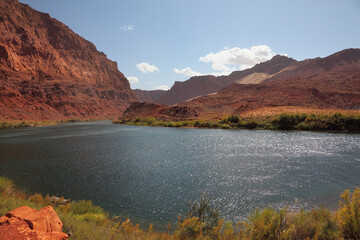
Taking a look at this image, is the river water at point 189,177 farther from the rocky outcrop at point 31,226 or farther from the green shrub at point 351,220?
the rocky outcrop at point 31,226

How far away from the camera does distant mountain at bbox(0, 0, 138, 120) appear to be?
90312mm

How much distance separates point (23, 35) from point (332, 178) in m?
145

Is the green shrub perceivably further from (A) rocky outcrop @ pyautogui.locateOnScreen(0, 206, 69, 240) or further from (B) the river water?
(A) rocky outcrop @ pyautogui.locateOnScreen(0, 206, 69, 240)

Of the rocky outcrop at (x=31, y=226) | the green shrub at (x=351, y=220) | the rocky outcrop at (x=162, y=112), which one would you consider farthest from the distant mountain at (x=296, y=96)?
the rocky outcrop at (x=31, y=226)

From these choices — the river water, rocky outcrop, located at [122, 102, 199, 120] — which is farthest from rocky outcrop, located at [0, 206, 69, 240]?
rocky outcrop, located at [122, 102, 199, 120]

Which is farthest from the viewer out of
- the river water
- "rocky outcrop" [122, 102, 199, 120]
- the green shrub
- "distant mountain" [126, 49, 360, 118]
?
"rocky outcrop" [122, 102, 199, 120]

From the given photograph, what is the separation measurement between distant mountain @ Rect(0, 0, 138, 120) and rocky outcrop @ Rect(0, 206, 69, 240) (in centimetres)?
9154

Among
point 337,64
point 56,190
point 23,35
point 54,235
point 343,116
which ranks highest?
point 23,35

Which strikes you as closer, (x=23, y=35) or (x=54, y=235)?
(x=54, y=235)

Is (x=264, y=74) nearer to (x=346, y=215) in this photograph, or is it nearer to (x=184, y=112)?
(x=184, y=112)

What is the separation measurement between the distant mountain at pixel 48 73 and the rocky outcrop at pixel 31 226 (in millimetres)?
91539

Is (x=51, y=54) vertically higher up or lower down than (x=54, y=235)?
higher up

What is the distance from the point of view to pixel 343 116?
35.6 metres


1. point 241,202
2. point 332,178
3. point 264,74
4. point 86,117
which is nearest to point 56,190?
point 241,202
